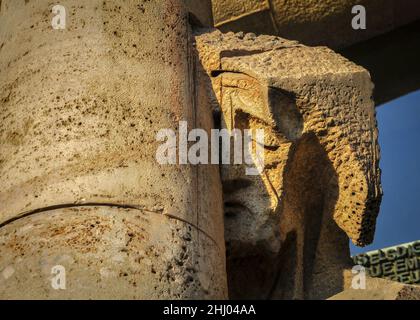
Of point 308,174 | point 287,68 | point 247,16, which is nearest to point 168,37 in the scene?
point 287,68

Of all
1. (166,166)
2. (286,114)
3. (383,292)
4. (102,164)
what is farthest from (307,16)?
(102,164)

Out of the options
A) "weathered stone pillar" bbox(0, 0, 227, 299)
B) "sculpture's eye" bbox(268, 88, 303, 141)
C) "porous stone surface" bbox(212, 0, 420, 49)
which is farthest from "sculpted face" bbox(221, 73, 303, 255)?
"porous stone surface" bbox(212, 0, 420, 49)

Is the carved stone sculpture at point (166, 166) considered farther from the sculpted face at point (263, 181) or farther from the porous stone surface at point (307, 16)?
the porous stone surface at point (307, 16)

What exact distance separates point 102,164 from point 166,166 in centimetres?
17

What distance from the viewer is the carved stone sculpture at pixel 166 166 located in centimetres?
271

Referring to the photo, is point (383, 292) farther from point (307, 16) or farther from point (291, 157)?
point (307, 16)

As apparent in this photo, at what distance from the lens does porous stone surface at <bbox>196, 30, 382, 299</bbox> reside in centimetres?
325

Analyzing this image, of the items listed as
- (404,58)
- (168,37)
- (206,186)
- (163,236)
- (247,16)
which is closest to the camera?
(163,236)

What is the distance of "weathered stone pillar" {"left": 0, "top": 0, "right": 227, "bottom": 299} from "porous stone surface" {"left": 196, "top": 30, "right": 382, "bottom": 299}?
0.14 meters

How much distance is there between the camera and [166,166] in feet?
9.57
